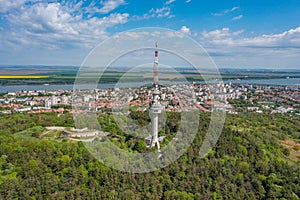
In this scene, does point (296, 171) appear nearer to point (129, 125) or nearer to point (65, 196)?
point (129, 125)

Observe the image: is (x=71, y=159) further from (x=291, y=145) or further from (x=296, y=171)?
(x=291, y=145)

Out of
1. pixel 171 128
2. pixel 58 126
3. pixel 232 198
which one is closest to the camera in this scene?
pixel 232 198

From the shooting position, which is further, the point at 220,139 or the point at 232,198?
the point at 220,139

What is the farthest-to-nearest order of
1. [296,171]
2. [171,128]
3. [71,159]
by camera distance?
[171,128] → [296,171] → [71,159]

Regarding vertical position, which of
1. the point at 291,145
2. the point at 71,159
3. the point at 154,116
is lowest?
the point at 291,145

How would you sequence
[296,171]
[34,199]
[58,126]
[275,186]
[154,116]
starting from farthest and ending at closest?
[58,126] < [154,116] < [296,171] < [275,186] < [34,199]

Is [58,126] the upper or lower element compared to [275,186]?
upper

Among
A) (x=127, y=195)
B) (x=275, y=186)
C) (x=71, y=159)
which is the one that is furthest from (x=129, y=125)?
(x=275, y=186)

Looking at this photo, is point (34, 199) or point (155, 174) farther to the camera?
point (155, 174)

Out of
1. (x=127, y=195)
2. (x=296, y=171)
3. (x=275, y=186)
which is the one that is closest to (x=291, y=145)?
(x=296, y=171)
